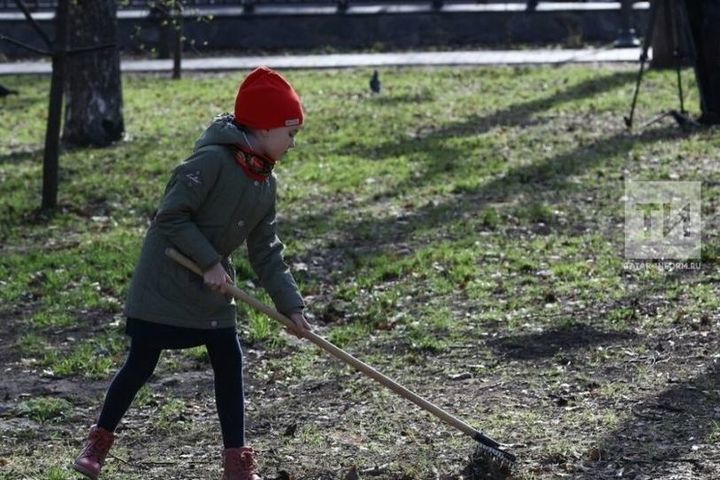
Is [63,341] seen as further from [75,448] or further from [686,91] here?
[686,91]

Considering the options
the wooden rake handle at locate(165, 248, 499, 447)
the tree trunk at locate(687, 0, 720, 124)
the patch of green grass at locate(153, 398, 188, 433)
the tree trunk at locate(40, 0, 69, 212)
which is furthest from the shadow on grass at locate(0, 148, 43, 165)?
the wooden rake handle at locate(165, 248, 499, 447)

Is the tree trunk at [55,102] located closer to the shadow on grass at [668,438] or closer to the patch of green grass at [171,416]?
the patch of green grass at [171,416]

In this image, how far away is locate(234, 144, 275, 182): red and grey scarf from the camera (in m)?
5.11

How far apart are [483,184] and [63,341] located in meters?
4.93

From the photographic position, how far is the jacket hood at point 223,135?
5078 mm

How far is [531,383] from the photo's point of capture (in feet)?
22.3

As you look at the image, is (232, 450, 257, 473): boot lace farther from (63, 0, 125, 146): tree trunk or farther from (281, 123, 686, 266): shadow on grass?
(63, 0, 125, 146): tree trunk

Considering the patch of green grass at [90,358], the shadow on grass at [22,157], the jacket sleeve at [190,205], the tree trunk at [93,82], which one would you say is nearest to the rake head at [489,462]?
the jacket sleeve at [190,205]

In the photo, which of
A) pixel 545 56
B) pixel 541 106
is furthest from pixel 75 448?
pixel 545 56

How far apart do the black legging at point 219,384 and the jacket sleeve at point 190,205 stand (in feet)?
1.30

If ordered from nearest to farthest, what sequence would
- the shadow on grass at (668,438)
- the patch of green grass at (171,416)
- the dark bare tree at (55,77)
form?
the shadow on grass at (668,438), the patch of green grass at (171,416), the dark bare tree at (55,77)

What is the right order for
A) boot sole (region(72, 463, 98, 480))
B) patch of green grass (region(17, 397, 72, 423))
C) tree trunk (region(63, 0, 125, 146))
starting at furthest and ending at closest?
1. tree trunk (region(63, 0, 125, 146))
2. patch of green grass (region(17, 397, 72, 423))
3. boot sole (region(72, 463, 98, 480))

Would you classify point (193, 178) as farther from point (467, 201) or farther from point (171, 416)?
point (467, 201)

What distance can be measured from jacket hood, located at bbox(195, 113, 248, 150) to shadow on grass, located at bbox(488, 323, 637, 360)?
8.62 ft
